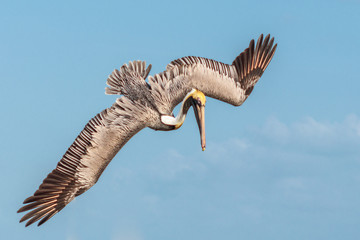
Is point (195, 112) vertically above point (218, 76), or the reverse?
point (218, 76)

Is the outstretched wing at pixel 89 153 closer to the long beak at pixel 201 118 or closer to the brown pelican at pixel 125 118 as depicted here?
the brown pelican at pixel 125 118

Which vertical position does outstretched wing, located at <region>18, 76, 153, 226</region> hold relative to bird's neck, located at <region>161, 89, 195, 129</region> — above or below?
below

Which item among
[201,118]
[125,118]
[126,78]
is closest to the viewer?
[125,118]

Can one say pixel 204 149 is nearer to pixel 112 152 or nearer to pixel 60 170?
pixel 112 152

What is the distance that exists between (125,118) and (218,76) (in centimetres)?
227

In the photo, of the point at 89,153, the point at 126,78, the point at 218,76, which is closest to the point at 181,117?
the point at 218,76

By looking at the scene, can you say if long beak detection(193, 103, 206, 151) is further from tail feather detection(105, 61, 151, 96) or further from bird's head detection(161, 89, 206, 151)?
tail feather detection(105, 61, 151, 96)

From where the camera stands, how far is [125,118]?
15.6 meters

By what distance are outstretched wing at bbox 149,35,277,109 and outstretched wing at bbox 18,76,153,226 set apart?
79 cm

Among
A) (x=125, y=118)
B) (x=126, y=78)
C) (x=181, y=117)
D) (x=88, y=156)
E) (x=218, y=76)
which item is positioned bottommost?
(x=88, y=156)

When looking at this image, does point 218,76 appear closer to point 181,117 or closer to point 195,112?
point 195,112

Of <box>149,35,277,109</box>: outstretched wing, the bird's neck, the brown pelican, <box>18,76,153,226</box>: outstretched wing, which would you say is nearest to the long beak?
the brown pelican

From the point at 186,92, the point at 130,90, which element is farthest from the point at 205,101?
the point at 130,90

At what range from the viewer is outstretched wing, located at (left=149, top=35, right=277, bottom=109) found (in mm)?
15508
